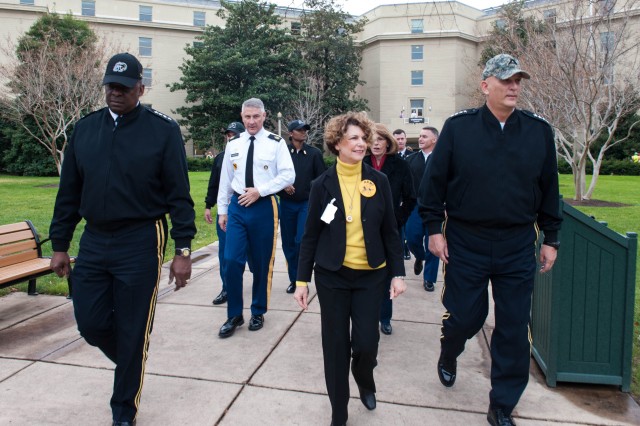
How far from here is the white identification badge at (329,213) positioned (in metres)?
3.05

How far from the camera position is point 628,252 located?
3414 millimetres

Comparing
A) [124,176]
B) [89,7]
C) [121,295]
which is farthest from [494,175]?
[89,7]

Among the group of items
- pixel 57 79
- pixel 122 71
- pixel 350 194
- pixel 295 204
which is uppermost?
pixel 57 79

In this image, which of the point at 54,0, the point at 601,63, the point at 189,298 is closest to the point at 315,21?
the point at 54,0

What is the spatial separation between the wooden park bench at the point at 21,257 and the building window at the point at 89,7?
47055 millimetres

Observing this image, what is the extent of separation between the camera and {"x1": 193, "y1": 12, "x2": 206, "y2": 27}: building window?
4928 cm

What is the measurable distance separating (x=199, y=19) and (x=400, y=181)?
49.6 m

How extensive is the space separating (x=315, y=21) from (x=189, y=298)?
40.3 metres

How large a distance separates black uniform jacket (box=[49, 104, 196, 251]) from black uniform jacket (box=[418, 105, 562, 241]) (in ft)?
5.13

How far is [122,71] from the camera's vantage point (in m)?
2.95

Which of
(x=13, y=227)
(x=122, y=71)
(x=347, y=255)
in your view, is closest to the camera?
(x=122, y=71)

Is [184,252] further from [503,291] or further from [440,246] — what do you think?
[503,291]

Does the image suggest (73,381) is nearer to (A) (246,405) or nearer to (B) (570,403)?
(A) (246,405)

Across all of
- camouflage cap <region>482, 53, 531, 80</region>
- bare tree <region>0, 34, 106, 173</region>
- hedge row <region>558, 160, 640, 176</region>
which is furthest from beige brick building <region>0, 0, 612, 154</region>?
camouflage cap <region>482, 53, 531, 80</region>
